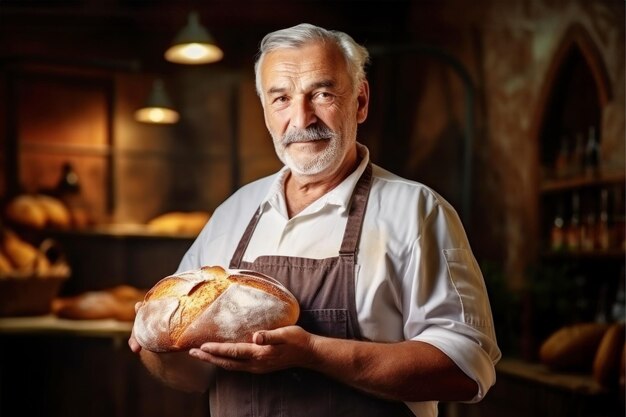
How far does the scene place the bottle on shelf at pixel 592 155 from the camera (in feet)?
7.89

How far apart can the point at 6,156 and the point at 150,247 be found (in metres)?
0.63

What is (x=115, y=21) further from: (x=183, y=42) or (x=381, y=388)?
(x=381, y=388)

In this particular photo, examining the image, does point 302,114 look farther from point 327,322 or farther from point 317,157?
point 327,322

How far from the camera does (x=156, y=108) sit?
3.00 meters

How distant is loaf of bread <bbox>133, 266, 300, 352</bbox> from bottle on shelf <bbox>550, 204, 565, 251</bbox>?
1.45 metres

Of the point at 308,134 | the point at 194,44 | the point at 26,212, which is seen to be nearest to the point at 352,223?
the point at 308,134

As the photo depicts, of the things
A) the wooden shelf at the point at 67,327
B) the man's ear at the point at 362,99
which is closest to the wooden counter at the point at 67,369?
the wooden shelf at the point at 67,327

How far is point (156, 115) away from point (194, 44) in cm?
54

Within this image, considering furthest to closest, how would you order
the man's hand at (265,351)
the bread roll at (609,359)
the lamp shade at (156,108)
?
the lamp shade at (156,108) < the bread roll at (609,359) < the man's hand at (265,351)

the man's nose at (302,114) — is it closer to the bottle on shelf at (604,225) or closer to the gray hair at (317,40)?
the gray hair at (317,40)

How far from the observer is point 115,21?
9.20 ft

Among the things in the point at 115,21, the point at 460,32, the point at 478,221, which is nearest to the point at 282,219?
the point at 478,221

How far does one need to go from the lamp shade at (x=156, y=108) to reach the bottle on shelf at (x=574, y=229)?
1574 millimetres

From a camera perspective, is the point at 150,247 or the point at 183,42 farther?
the point at 150,247
